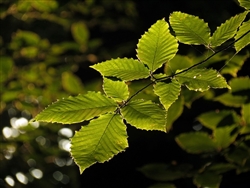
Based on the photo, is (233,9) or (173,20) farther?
(233,9)

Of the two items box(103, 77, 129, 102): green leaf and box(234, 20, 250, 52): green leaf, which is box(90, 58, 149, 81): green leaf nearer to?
box(103, 77, 129, 102): green leaf

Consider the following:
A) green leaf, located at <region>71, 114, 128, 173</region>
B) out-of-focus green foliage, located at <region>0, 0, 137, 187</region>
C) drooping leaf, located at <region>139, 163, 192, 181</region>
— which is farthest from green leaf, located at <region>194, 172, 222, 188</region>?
out-of-focus green foliage, located at <region>0, 0, 137, 187</region>

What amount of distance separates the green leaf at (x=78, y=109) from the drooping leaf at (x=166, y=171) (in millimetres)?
440

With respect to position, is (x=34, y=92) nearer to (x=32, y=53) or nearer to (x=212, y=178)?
(x=32, y=53)

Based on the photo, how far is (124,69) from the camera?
1.97 ft

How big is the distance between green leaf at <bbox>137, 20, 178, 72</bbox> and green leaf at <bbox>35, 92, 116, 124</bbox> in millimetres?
99

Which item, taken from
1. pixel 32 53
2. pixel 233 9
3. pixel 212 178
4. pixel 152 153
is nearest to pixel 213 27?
pixel 233 9

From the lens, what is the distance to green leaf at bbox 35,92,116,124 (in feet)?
1.89

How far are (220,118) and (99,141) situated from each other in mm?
522

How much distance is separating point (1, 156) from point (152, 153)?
90 cm

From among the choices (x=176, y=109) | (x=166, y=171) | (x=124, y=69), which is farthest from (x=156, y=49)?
(x=166, y=171)

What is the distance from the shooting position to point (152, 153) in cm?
147

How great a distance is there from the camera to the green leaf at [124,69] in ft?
1.94

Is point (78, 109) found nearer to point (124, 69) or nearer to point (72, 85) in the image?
point (124, 69)
